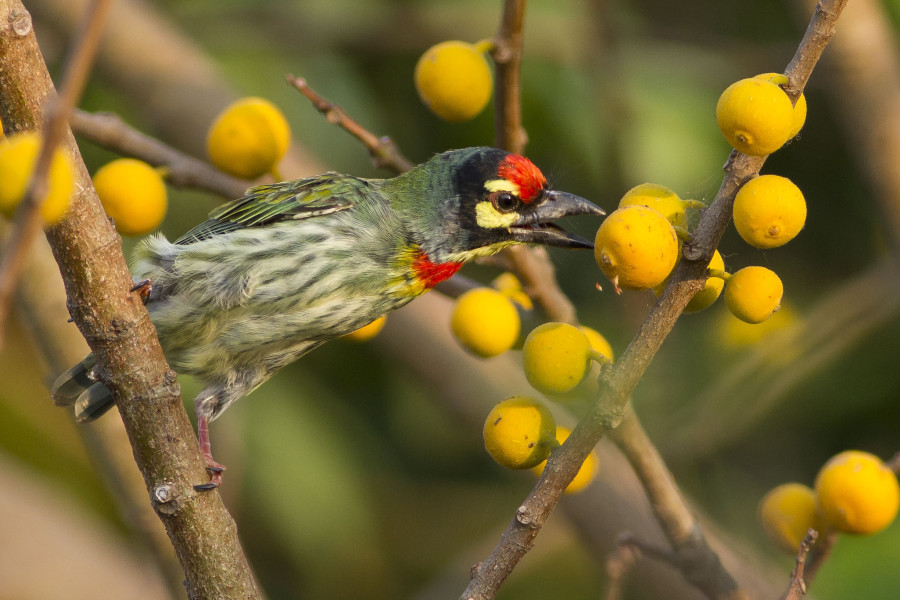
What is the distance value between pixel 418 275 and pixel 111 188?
90 centimetres

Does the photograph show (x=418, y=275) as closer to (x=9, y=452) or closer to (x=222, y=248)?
(x=222, y=248)

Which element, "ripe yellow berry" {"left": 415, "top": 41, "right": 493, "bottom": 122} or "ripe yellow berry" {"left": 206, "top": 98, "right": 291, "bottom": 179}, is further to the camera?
"ripe yellow berry" {"left": 206, "top": 98, "right": 291, "bottom": 179}

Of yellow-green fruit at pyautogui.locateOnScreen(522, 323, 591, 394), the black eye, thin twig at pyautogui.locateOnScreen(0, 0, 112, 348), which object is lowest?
thin twig at pyautogui.locateOnScreen(0, 0, 112, 348)

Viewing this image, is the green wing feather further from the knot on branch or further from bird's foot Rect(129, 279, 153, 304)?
the knot on branch

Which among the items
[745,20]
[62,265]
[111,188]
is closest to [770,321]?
[745,20]

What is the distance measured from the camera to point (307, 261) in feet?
9.47

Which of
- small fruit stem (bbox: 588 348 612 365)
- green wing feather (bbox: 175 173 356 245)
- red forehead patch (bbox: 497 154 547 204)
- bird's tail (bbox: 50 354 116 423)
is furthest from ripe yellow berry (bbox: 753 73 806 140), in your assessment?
bird's tail (bbox: 50 354 116 423)

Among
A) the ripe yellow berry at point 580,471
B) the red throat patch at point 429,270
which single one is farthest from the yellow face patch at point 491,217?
the ripe yellow berry at point 580,471

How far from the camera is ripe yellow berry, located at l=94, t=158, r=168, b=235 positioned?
2.48 metres

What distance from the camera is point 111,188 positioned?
A: 248 centimetres

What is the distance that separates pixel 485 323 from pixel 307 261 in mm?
789

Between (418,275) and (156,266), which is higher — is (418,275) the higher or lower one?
the higher one

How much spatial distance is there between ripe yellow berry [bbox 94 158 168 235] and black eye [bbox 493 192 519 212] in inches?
37.5

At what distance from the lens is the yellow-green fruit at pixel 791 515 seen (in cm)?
220
